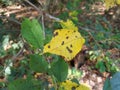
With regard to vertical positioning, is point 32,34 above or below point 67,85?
above

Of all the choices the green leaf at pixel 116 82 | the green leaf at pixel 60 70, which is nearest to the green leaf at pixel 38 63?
the green leaf at pixel 60 70

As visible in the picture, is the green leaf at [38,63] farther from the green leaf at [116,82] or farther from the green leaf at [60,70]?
the green leaf at [116,82]

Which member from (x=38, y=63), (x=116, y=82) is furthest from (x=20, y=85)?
(x=116, y=82)

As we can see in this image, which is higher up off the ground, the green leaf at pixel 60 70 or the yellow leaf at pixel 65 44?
the yellow leaf at pixel 65 44

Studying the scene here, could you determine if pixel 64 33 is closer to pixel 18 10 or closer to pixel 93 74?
pixel 93 74

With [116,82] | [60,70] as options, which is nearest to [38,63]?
[60,70]

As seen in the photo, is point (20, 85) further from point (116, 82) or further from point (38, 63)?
point (116, 82)
